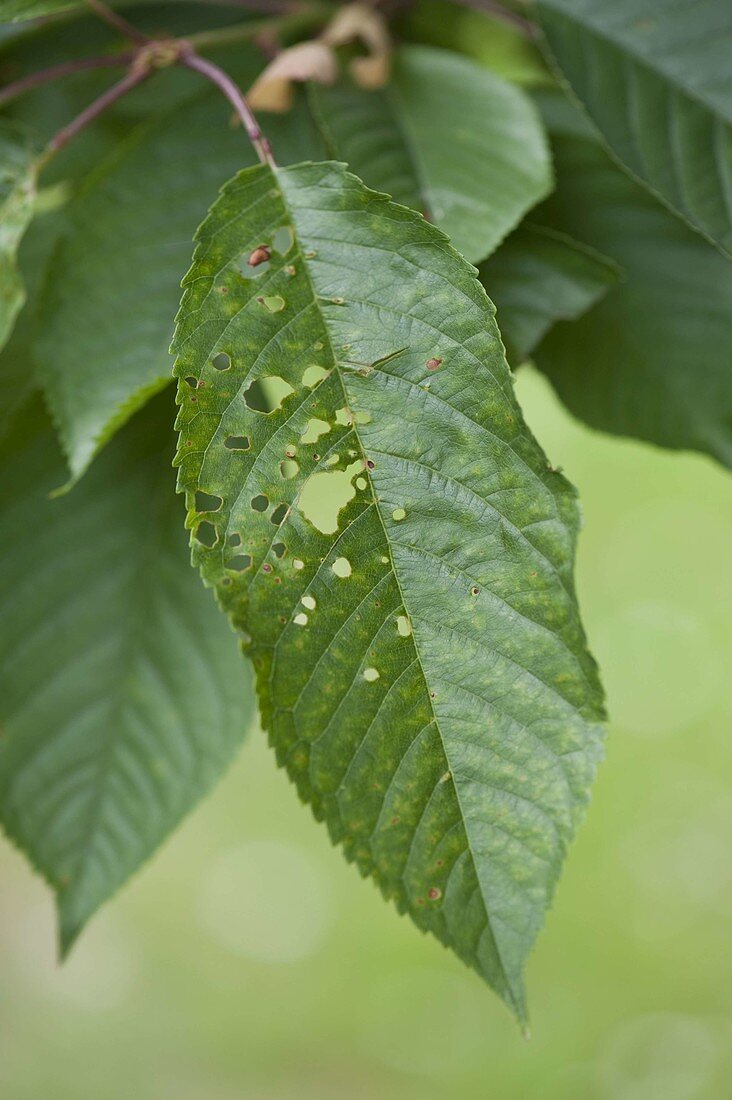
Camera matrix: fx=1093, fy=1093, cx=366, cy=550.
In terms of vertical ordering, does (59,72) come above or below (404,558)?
above

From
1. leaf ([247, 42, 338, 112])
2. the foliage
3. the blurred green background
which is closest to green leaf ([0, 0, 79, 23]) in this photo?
the foliage

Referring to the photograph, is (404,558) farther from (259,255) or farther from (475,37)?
(475,37)

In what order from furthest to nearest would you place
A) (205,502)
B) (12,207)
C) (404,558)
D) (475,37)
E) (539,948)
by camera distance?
1. (539,948)
2. (475,37)
3. (205,502)
4. (12,207)
5. (404,558)

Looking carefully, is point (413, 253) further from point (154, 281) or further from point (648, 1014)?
point (648, 1014)

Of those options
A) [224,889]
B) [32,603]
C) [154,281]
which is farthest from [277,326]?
[224,889]

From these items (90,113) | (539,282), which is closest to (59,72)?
(90,113)

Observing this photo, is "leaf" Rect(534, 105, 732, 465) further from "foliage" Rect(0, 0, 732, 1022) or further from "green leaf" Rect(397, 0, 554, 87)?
"green leaf" Rect(397, 0, 554, 87)
